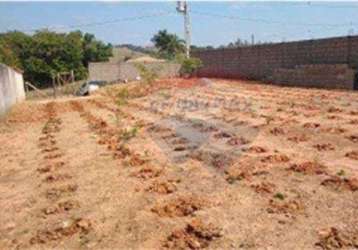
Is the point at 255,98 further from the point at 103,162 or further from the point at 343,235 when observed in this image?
the point at 343,235

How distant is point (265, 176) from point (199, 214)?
146 centimetres

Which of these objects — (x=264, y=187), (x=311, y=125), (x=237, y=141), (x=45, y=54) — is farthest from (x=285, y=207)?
(x=45, y=54)

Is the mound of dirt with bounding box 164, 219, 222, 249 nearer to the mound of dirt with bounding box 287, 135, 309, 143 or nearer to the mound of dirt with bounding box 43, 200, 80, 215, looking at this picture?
the mound of dirt with bounding box 43, 200, 80, 215

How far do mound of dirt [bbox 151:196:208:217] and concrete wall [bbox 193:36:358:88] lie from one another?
1482cm

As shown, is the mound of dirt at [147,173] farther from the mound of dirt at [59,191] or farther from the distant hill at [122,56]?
the distant hill at [122,56]

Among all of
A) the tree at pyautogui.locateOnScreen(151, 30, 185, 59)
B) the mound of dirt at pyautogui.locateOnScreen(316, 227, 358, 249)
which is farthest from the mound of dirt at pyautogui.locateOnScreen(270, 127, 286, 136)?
the tree at pyautogui.locateOnScreen(151, 30, 185, 59)

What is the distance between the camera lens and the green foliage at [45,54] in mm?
46375

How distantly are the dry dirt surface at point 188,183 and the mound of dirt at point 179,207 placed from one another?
20 mm

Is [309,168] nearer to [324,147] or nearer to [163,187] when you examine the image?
[324,147]

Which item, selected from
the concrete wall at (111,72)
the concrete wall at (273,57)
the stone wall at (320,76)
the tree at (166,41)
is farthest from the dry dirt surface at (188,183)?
the tree at (166,41)

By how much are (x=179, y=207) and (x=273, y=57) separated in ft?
69.5

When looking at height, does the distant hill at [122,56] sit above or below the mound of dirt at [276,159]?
above

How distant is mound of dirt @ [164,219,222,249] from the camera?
4102mm

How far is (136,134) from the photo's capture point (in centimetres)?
977
